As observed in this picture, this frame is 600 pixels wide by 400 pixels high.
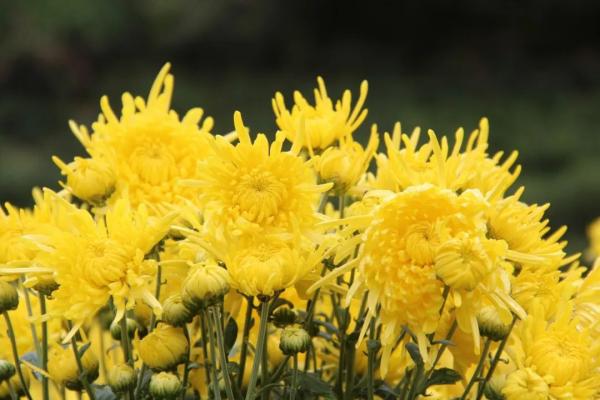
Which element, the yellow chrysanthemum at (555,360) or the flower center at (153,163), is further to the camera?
the flower center at (153,163)

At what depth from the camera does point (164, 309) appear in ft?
2.58

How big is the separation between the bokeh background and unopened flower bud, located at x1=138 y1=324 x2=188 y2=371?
462 centimetres

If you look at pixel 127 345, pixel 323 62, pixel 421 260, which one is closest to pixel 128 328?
pixel 127 345

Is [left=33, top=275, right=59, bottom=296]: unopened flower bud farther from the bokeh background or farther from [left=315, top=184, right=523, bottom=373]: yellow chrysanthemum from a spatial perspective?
the bokeh background

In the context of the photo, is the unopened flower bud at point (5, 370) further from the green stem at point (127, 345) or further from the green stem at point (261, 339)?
the green stem at point (261, 339)

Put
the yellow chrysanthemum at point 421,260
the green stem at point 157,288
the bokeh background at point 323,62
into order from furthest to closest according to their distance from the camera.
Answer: the bokeh background at point 323,62 → the green stem at point 157,288 → the yellow chrysanthemum at point 421,260

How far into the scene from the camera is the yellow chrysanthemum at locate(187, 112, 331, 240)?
2.47 feet

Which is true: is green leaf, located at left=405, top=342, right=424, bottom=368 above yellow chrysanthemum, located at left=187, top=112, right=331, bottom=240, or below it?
below

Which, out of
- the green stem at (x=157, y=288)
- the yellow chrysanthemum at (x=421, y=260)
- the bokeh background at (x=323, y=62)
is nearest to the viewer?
the yellow chrysanthemum at (x=421, y=260)

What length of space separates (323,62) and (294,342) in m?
6.03

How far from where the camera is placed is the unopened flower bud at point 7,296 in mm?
848

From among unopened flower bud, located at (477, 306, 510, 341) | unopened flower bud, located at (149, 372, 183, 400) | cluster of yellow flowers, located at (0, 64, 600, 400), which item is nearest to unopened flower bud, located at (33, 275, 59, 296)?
cluster of yellow flowers, located at (0, 64, 600, 400)

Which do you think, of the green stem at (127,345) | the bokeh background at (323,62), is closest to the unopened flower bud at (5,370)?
the green stem at (127,345)

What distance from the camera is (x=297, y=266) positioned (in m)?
0.73
